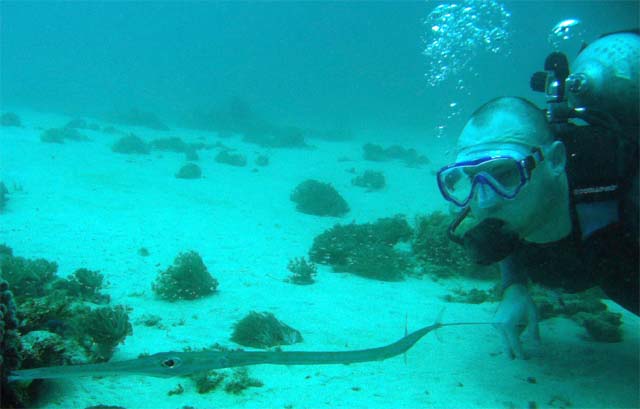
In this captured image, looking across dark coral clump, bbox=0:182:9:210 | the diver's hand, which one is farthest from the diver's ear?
Answer: dark coral clump, bbox=0:182:9:210

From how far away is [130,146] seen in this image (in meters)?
19.1

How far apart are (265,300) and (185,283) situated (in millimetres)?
1493

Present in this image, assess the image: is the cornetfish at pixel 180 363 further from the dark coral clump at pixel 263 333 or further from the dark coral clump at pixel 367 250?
the dark coral clump at pixel 367 250

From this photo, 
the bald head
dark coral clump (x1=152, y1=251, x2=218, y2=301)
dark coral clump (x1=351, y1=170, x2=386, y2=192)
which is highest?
dark coral clump (x1=351, y1=170, x2=386, y2=192)

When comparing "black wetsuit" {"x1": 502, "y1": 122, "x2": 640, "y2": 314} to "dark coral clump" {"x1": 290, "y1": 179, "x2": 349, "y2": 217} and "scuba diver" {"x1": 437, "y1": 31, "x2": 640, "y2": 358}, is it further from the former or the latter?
"dark coral clump" {"x1": 290, "y1": 179, "x2": 349, "y2": 217}

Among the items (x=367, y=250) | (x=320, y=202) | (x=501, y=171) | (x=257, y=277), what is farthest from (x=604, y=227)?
(x=320, y=202)

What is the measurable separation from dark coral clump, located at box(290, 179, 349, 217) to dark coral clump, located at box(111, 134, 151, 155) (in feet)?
35.8

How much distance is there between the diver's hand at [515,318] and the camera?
3.49 metres

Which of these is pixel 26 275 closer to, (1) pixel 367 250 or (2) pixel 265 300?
(2) pixel 265 300

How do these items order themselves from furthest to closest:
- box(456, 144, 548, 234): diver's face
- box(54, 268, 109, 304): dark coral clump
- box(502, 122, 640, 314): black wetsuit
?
box(54, 268, 109, 304): dark coral clump
box(456, 144, 548, 234): diver's face
box(502, 122, 640, 314): black wetsuit

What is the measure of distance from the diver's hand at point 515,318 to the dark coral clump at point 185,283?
4978 mm

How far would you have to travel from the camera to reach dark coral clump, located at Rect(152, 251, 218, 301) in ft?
21.2

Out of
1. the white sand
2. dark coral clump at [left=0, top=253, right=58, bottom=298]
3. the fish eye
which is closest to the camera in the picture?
the fish eye

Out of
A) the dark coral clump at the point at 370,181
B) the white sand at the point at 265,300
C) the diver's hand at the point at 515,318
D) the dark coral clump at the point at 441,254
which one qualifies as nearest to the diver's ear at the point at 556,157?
the diver's hand at the point at 515,318
